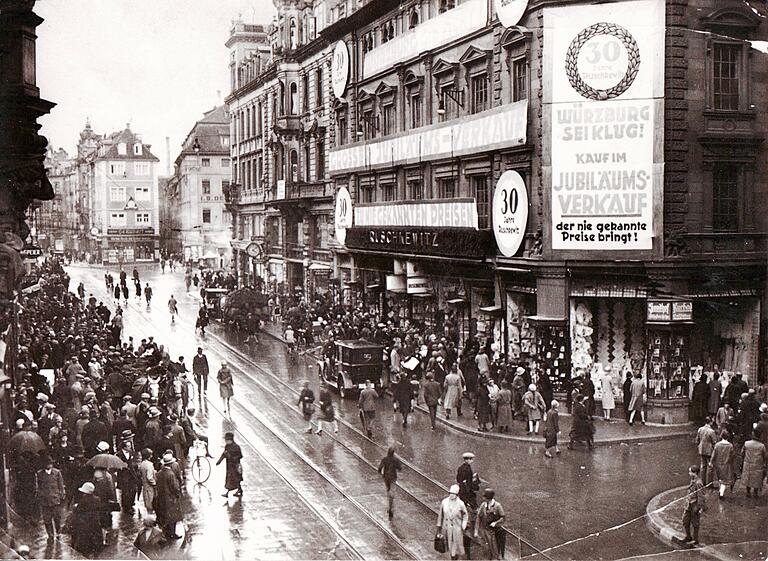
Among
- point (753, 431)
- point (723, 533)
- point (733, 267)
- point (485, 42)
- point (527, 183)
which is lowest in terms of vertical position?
point (723, 533)

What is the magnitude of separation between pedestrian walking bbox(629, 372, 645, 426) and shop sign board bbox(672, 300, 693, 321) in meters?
1.64

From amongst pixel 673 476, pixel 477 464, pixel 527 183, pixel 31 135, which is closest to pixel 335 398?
pixel 477 464

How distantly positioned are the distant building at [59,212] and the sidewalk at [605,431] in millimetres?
9658

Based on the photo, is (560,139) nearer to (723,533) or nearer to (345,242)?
(723,533)

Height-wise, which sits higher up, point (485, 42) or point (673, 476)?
point (485, 42)

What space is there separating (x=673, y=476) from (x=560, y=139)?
8.37 m

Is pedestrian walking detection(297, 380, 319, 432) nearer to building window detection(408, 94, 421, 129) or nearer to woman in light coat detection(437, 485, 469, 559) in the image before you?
woman in light coat detection(437, 485, 469, 559)

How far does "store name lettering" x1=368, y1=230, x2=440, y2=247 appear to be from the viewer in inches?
1038

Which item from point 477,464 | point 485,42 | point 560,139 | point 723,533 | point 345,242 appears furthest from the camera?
point 345,242

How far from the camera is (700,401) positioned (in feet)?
57.1

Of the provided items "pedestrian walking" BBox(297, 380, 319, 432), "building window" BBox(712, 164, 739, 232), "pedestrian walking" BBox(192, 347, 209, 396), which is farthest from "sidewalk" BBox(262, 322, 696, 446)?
"pedestrian walking" BBox(192, 347, 209, 396)

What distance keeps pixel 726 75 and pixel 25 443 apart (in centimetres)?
1611

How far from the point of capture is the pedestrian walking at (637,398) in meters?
18.7

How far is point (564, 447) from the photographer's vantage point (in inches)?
709
